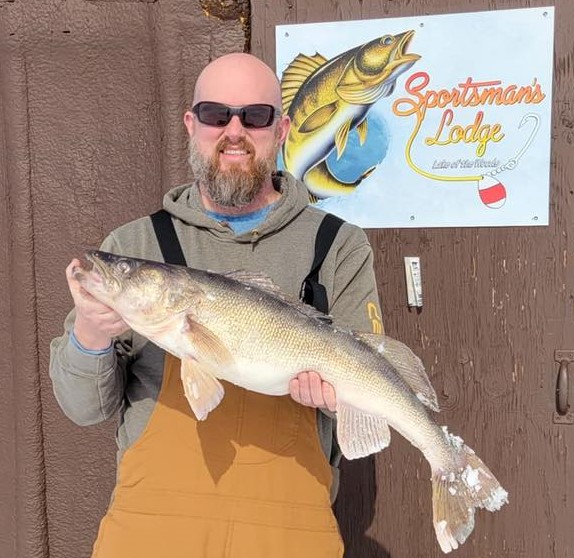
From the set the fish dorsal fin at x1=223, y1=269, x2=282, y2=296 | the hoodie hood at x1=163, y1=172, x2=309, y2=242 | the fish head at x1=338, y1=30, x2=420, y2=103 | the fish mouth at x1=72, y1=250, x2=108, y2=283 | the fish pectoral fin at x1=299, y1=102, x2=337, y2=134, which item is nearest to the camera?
the fish mouth at x1=72, y1=250, x2=108, y2=283

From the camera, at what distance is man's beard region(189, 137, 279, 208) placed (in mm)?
2561

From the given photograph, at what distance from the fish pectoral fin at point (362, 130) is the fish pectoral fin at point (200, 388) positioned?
5.51ft

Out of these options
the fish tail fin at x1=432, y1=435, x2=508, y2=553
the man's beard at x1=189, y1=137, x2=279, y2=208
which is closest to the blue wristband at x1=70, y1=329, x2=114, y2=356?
the man's beard at x1=189, y1=137, x2=279, y2=208

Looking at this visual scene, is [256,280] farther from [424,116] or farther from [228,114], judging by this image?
[424,116]

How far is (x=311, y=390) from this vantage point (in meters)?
2.20

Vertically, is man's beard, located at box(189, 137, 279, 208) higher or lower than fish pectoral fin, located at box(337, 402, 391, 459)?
higher

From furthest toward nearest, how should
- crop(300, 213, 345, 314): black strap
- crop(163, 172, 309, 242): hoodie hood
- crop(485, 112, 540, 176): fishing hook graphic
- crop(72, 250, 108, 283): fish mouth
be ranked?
crop(485, 112, 540, 176): fishing hook graphic < crop(163, 172, 309, 242): hoodie hood < crop(300, 213, 345, 314): black strap < crop(72, 250, 108, 283): fish mouth

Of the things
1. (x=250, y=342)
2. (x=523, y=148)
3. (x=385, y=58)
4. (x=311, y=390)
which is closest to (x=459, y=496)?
(x=311, y=390)

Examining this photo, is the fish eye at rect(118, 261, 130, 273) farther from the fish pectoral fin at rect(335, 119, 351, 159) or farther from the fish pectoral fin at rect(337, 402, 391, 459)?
the fish pectoral fin at rect(335, 119, 351, 159)

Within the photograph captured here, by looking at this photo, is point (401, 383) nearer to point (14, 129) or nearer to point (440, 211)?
point (440, 211)

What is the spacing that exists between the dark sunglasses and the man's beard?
7cm

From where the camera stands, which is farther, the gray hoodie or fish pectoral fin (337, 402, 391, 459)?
the gray hoodie

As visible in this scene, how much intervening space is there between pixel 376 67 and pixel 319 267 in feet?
4.40

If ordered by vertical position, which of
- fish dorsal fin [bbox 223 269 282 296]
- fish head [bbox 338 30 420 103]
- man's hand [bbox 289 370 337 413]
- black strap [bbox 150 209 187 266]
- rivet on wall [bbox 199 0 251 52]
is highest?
rivet on wall [bbox 199 0 251 52]
